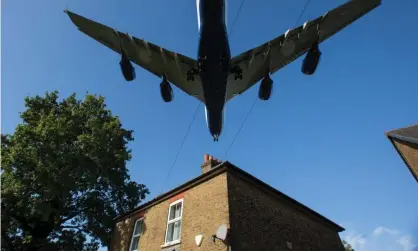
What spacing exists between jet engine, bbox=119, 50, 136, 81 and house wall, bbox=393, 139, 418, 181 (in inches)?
731

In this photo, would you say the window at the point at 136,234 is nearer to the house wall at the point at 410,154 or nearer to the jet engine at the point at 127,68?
the jet engine at the point at 127,68

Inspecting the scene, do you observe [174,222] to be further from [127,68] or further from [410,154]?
[410,154]

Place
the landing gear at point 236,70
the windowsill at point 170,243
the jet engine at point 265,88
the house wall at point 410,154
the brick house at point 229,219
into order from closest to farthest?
the brick house at point 229,219
the jet engine at point 265,88
the landing gear at point 236,70
the windowsill at point 170,243
the house wall at point 410,154

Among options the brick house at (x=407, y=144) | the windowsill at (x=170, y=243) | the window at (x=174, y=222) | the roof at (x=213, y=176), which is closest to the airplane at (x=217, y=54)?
the roof at (x=213, y=176)

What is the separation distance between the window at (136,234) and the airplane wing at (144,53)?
8729mm

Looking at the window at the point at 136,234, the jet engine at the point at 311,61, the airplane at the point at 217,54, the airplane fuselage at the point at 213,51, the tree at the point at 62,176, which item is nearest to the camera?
the airplane fuselage at the point at 213,51

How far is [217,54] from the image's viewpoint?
12.4 m

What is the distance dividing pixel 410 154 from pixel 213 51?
16.5 metres

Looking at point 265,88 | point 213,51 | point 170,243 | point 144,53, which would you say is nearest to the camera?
point 213,51

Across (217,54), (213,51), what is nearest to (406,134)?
(217,54)

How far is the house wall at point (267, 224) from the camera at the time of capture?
514 inches

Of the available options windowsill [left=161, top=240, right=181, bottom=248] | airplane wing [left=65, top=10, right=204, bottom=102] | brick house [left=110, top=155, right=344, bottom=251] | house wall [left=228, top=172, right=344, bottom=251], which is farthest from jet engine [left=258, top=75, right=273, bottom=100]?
windowsill [left=161, top=240, right=181, bottom=248]

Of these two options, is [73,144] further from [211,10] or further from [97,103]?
[211,10]

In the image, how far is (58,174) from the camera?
23.3 metres
